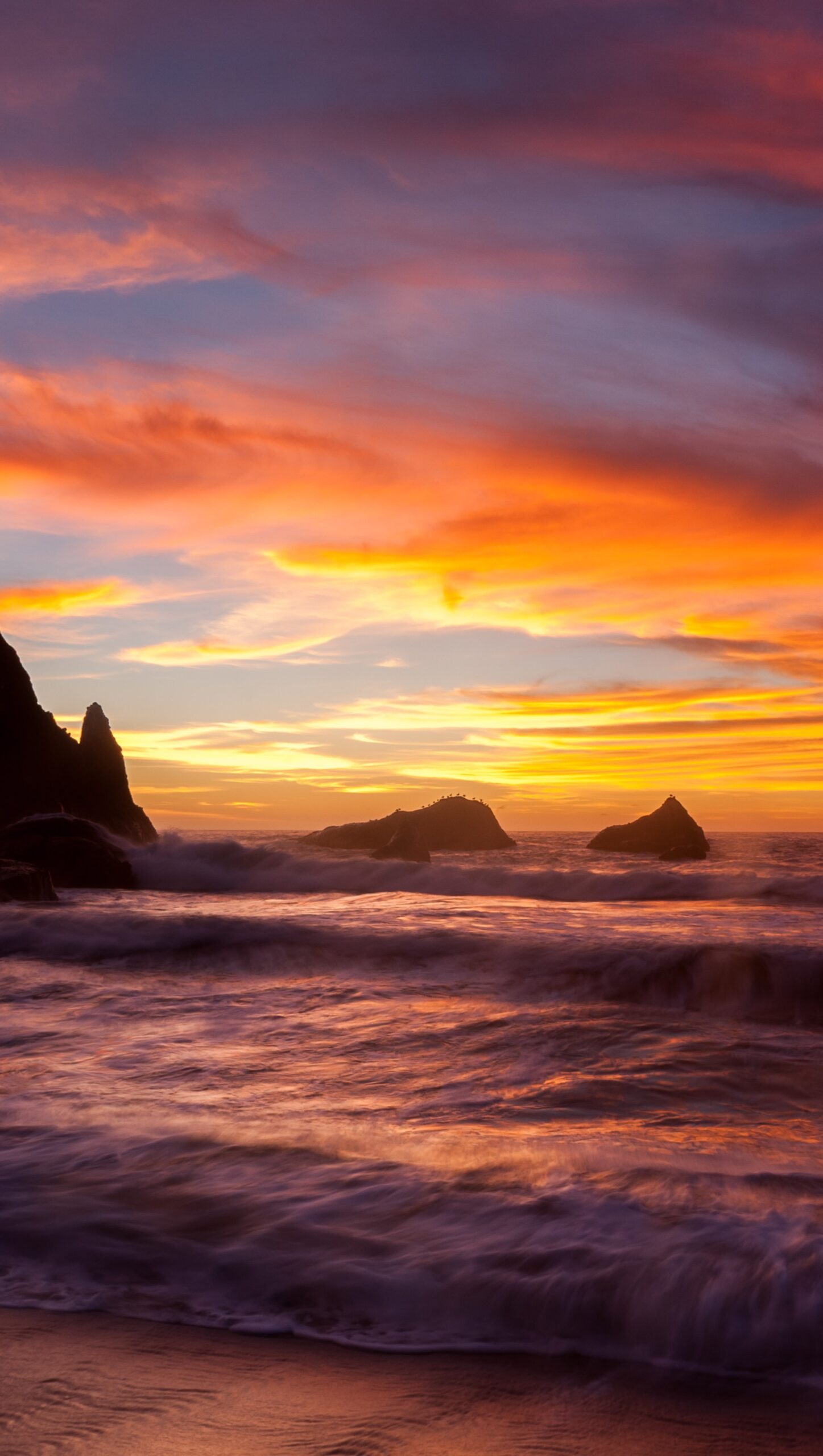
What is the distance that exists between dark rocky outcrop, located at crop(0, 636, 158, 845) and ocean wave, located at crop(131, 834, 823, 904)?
25.9ft

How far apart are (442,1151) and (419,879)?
25.5 metres

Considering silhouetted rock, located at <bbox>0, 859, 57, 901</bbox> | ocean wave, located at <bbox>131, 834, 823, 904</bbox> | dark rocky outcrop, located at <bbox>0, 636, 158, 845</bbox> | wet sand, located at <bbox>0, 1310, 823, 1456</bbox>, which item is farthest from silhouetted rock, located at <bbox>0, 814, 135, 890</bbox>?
wet sand, located at <bbox>0, 1310, 823, 1456</bbox>

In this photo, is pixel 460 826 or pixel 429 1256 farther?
pixel 460 826

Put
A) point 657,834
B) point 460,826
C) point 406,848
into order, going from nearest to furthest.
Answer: point 406,848 → point 657,834 → point 460,826

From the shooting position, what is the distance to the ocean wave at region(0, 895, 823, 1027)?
10828 mm

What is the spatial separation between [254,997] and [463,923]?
6.39m

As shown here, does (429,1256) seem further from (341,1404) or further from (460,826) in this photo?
(460,826)

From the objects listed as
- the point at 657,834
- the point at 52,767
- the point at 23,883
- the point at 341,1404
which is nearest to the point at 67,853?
the point at 23,883

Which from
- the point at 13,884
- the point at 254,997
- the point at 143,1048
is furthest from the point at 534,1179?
the point at 13,884

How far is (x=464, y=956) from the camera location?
13.2 meters

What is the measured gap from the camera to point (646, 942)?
13.0m

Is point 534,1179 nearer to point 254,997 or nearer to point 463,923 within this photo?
point 254,997

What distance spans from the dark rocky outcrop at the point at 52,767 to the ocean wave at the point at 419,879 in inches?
311

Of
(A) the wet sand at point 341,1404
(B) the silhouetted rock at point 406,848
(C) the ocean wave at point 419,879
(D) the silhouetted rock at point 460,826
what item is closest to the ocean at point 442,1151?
(A) the wet sand at point 341,1404
